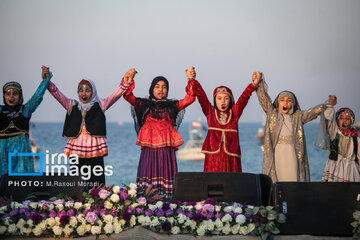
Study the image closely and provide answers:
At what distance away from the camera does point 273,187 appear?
10.8 ft

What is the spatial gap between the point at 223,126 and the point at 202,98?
36cm

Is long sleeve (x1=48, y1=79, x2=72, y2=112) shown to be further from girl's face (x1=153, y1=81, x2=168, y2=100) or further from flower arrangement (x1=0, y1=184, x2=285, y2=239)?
flower arrangement (x1=0, y1=184, x2=285, y2=239)

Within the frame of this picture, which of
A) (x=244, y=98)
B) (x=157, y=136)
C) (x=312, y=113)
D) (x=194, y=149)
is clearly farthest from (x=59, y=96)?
(x=194, y=149)

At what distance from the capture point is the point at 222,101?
203 inches

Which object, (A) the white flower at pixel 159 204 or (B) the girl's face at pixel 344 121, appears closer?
(A) the white flower at pixel 159 204

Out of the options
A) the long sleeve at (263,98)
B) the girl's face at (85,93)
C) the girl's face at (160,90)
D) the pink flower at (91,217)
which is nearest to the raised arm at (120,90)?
the girl's face at (85,93)

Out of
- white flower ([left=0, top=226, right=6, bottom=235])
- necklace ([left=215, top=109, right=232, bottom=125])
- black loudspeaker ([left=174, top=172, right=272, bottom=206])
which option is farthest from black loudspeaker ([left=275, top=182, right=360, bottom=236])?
necklace ([left=215, top=109, right=232, bottom=125])

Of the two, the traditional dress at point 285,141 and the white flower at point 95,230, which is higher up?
the traditional dress at point 285,141

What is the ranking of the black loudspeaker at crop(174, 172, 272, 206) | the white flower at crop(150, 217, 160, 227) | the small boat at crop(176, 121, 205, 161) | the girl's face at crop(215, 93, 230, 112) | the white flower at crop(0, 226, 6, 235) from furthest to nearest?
1. the small boat at crop(176, 121, 205, 161)
2. the girl's face at crop(215, 93, 230, 112)
3. the black loudspeaker at crop(174, 172, 272, 206)
4. the white flower at crop(150, 217, 160, 227)
5. the white flower at crop(0, 226, 6, 235)

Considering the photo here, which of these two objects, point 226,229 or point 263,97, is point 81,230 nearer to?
point 226,229

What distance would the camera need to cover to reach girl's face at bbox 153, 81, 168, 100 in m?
5.20

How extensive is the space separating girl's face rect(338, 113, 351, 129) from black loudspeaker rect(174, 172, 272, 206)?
2.30m

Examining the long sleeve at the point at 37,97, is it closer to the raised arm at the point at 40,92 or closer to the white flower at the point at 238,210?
the raised arm at the point at 40,92

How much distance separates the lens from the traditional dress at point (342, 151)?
531 cm
